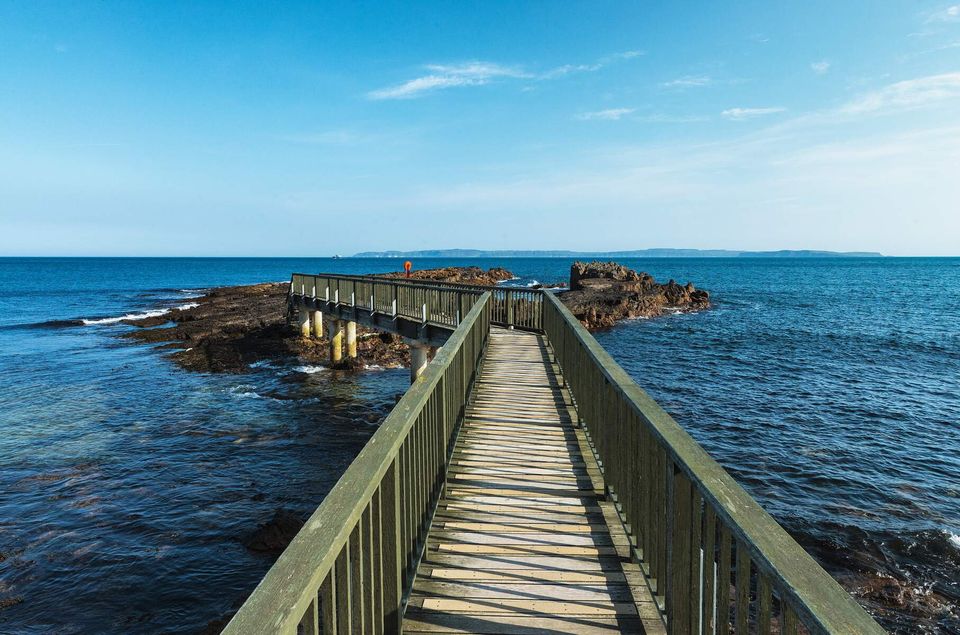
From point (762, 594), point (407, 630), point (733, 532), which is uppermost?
point (733, 532)

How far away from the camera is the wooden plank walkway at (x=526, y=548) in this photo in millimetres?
3461

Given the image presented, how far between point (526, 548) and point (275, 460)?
11.2 m

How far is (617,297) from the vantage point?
Answer: 4578cm

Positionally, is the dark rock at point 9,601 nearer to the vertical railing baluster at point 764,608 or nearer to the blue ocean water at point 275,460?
the blue ocean water at point 275,460

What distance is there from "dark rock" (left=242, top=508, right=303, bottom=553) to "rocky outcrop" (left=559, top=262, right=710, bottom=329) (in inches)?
1127

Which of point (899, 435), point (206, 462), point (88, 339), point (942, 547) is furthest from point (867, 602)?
point (88, 339)

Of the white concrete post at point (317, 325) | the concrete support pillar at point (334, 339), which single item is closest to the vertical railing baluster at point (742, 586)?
the concrete support pillar at point (334, 339)

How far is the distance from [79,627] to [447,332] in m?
9.64

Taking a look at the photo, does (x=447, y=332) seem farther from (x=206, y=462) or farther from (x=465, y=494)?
(x=465, y=494)

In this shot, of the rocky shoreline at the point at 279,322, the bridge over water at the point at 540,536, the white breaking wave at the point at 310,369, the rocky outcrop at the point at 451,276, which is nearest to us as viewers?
the bridge over water at the point at 540,536

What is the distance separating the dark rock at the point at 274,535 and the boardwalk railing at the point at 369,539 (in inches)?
246

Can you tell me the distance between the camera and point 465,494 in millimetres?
5254

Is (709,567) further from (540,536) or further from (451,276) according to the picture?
(451,276)

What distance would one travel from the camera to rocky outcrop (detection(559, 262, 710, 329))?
4075 cm
